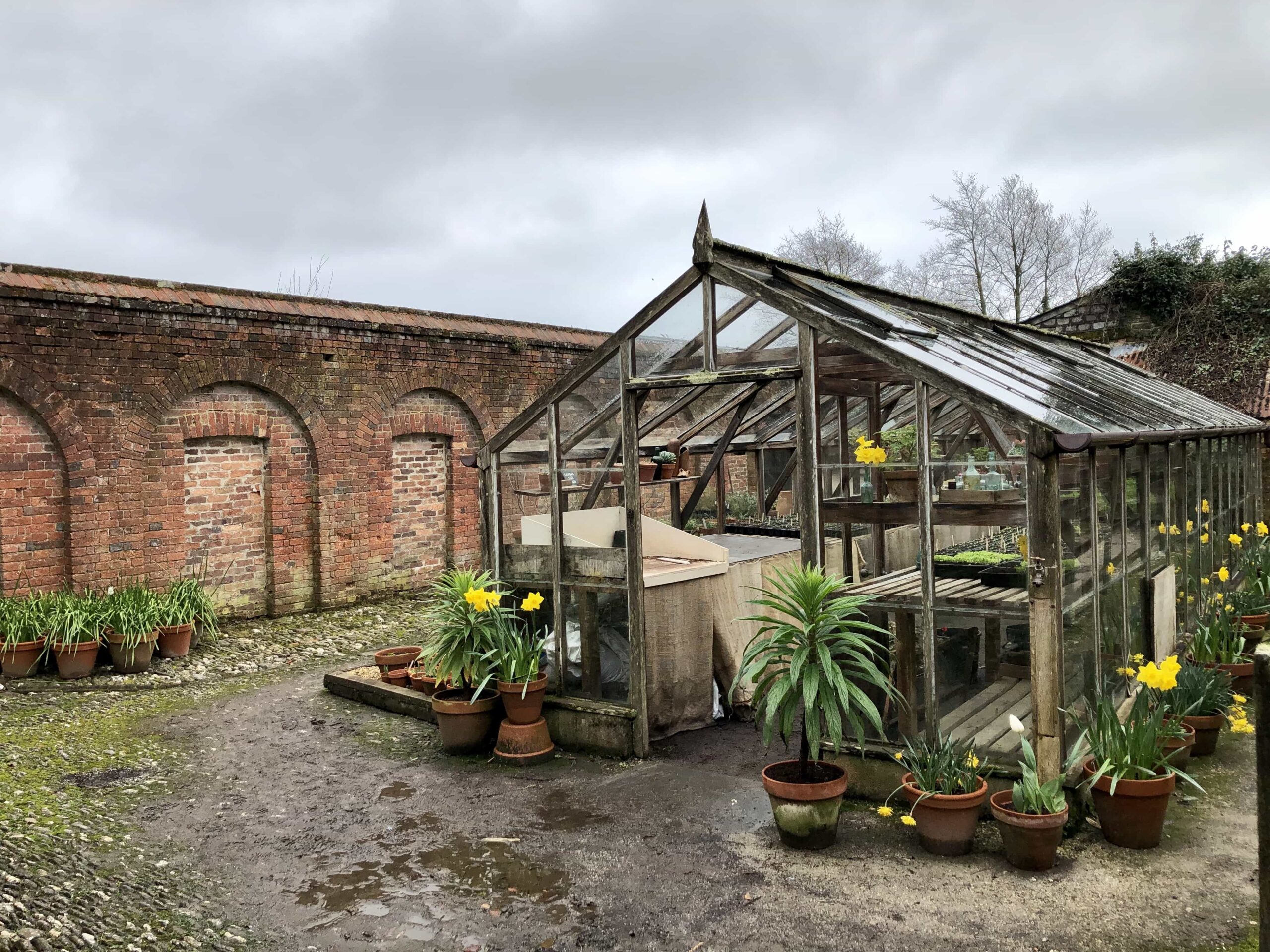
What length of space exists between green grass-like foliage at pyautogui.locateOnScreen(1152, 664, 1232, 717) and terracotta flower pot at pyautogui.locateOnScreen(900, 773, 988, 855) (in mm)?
1919

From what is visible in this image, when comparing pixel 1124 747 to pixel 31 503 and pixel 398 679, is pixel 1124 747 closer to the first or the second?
pixel 398 679

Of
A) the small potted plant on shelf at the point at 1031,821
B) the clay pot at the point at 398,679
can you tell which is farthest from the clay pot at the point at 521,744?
the small potted plant on shelf at the point at 1031,821

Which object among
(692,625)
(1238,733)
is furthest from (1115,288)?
(692,625)

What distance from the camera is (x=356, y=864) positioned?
4.85m

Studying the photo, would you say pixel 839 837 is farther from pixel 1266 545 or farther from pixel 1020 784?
pixel 1266 545

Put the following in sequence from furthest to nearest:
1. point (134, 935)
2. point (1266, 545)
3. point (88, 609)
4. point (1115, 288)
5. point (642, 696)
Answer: point (1115, 288)
point (1266, 545)
point (88, 609)
point (642, 696)
point (134, 935)

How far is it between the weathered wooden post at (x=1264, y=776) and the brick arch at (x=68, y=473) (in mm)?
9638

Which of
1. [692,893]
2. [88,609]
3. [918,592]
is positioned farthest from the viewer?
[88,609]

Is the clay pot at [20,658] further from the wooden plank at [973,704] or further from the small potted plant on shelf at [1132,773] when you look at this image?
the small potted plant on shelf at [1132,773]

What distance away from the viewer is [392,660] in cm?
814

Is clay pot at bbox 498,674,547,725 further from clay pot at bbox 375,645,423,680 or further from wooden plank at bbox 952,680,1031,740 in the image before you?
wooden plank at bbox 952,680,1031,740

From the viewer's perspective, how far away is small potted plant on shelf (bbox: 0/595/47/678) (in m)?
8.05

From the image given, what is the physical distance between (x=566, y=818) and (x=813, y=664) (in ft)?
5.78

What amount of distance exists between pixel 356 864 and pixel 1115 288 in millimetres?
18081
